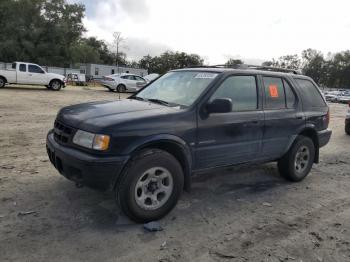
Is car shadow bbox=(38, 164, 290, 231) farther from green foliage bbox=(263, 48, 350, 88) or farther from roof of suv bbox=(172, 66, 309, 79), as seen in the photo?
green foliage bbox=(263, 48, 350, 88)

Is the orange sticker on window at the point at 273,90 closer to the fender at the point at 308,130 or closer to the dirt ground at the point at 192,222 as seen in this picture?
the fender at the point at 308,130

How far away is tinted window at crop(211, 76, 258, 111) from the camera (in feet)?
15.0

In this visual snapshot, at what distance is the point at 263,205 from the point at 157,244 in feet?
5.88

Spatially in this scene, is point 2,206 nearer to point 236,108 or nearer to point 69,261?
point 69,261

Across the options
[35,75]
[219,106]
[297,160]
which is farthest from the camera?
[35,75]

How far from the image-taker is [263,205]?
4.68 meters

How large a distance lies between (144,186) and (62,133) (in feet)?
3.64

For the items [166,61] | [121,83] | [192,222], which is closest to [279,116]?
[192,222]

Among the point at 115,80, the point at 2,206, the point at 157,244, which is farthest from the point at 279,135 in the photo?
the point at 115,80

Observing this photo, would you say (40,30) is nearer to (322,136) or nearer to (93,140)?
(322,136)

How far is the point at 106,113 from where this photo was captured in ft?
12.9

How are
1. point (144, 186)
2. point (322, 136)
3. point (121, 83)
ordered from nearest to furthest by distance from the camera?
point (144, 186) < point (322, 136) < point (121, 83)

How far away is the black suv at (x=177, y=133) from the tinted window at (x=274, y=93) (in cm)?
2

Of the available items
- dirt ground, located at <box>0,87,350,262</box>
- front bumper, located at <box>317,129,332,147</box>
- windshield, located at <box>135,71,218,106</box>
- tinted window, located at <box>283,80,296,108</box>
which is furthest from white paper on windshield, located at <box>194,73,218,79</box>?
front bumper, located at <box>317,129,332,147</box>
